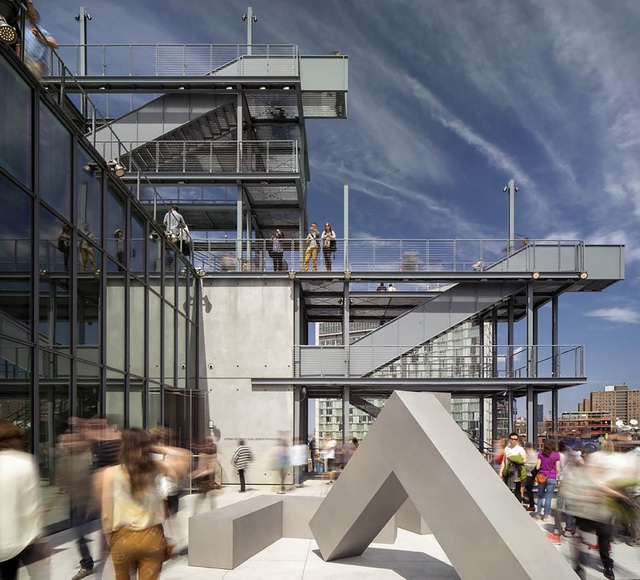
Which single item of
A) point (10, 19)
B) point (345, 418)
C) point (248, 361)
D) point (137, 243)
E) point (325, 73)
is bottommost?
point (345, 418)

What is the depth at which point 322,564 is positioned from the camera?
28.1 feet

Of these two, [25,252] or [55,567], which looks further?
[25,252]

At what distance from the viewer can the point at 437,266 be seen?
73.1 ft

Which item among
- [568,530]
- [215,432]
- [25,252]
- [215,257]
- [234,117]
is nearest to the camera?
[25,252]

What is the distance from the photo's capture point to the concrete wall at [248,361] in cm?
2128

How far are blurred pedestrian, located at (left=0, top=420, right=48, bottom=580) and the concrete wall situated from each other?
16826mm

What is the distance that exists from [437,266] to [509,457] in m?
9.82

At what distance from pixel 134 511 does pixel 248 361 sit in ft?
56.5

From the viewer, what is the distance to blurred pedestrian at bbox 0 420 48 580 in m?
4.36

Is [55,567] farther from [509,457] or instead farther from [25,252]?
[509,457]

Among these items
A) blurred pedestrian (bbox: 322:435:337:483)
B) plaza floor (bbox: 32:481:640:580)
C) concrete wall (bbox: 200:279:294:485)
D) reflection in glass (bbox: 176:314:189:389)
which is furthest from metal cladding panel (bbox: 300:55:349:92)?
plaza floor (bbox: 32:481:640:580)

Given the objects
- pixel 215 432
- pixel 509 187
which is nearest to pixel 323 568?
pixel 215 432

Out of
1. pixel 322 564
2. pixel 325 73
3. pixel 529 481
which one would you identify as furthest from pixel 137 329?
pixel 325 73

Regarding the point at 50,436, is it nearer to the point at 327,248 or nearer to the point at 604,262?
the point at 327,248
